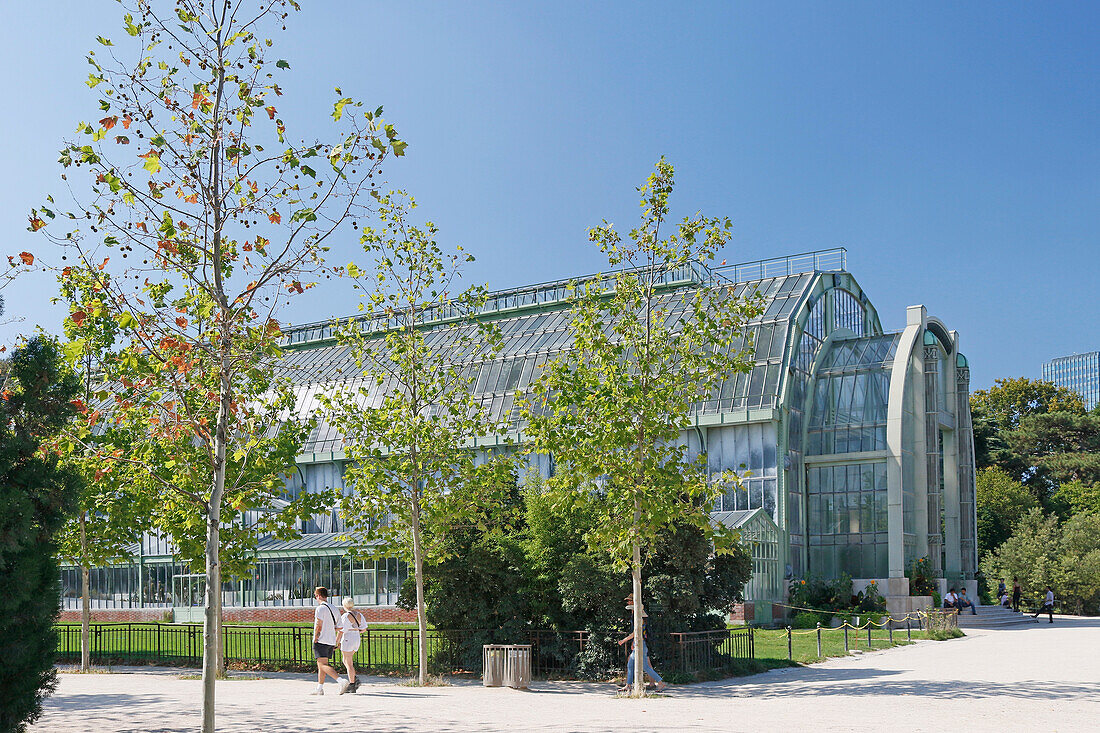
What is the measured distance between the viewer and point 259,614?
44.3 metres

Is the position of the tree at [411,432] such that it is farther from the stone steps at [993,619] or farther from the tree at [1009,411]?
the tree at [1009,411]

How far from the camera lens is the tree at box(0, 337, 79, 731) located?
11836 mm

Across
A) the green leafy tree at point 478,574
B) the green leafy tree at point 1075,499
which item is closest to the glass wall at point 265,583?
the green leafy tree at point 478,574

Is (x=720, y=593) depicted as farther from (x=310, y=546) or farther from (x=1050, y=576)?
(x=1050, y=576)

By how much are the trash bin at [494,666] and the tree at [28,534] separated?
8.84 m

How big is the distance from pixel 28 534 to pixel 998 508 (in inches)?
2247

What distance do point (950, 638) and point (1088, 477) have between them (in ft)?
138

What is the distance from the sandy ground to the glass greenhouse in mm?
17866

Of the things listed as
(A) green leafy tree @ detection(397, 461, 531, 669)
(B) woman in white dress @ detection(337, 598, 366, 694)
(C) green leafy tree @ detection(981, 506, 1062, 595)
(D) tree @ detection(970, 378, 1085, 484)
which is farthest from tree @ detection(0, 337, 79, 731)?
(D) tree @ detection(970, 378, 1085, 484)

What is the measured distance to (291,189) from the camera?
1150 cm

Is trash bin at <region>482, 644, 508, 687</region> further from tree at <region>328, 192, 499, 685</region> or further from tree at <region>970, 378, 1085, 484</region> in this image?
tree at <region>970, 378, 1085, 484</region>

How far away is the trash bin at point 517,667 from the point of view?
19.5m

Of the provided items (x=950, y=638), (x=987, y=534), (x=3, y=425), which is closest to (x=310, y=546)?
(x=950, y=638)

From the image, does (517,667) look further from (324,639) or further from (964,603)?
(964,603)
